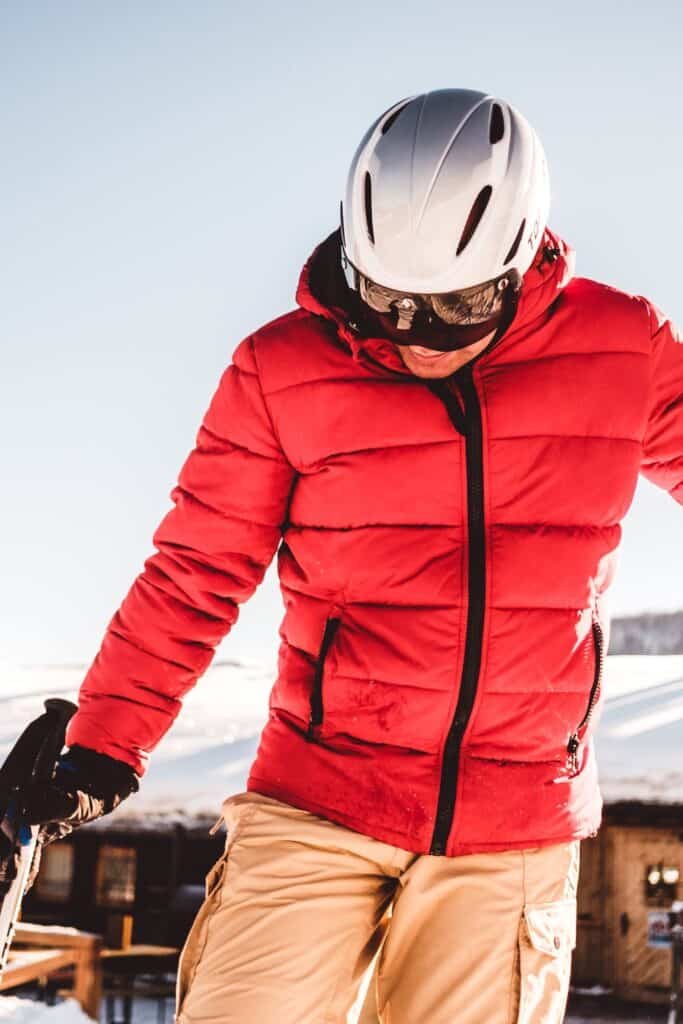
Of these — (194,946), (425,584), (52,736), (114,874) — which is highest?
(425,584)

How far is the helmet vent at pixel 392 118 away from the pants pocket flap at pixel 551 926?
4.73 feet

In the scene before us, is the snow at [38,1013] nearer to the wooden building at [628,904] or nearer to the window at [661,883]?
the wooden building at [628,904]

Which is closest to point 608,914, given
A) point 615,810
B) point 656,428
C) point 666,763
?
point 615,810

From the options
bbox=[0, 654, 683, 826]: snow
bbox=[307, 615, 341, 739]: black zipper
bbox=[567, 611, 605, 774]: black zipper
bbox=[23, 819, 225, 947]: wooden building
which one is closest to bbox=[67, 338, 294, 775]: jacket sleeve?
bbox=[307, 615, 341, 739]: black zipper

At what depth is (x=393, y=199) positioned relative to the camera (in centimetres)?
207

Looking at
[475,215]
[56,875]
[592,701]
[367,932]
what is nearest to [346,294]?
[475,215]

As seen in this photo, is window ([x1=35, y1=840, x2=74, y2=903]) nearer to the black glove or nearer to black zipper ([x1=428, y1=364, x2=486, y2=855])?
the black glove

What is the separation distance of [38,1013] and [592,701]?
8.24 m

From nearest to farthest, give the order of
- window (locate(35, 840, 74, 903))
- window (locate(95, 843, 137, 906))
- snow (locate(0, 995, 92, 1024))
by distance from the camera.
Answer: snow (locate(0, 995, 92, 1024)) < window (locate(95, 843, 137, 906)) < window (locate(35, 840, 74, 903))

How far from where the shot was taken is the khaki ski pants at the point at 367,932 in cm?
191

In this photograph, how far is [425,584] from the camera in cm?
202

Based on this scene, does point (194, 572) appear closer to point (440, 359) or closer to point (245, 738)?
point (440, 359)

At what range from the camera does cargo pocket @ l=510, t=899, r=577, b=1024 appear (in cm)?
194

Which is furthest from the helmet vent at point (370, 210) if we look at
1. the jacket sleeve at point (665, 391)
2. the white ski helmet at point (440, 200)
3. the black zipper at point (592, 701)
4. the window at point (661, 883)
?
the window at point (661, 883)
